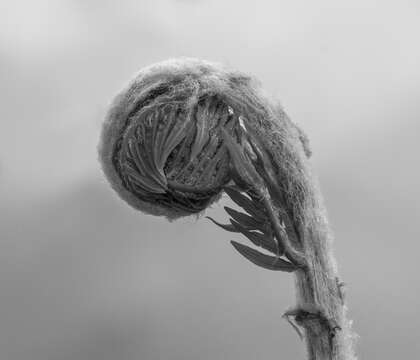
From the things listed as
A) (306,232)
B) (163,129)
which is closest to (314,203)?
(306,232)

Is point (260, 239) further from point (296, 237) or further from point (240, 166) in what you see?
point (240, 166)

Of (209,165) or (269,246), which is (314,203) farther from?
(209,165)

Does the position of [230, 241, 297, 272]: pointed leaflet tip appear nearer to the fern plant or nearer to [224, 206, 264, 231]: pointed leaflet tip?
the fern plant

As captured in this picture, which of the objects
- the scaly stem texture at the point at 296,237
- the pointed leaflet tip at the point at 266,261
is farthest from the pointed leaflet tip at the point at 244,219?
the pointed leaflet tip at the point at 266,261

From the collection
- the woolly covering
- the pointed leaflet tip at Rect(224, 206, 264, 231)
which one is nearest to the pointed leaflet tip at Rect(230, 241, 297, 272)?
the pointed leaflet tip at Rect(224, 206, 264, 231)

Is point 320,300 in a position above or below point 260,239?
below

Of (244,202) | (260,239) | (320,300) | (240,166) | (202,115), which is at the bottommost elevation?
(320,300)

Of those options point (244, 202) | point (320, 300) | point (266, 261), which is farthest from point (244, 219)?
point (320, 300)
